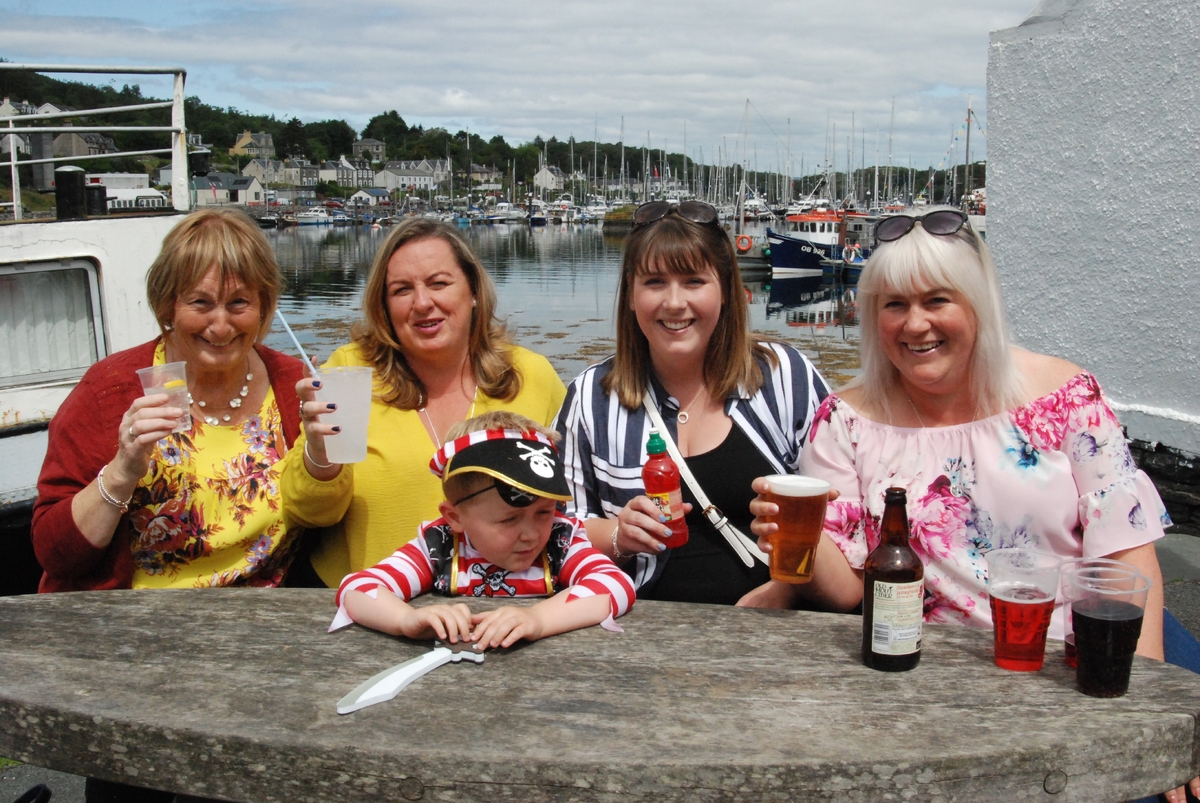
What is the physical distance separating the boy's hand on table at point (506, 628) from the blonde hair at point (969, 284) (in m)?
1.29

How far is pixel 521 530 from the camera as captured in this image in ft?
7.65

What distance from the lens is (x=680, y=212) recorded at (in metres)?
2.94

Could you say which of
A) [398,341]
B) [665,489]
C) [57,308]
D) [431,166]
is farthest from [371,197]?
[665,489]

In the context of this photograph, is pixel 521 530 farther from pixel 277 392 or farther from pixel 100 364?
pixel 100 364

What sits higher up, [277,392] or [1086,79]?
[1086,79]

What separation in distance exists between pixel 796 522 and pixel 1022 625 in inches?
20.6

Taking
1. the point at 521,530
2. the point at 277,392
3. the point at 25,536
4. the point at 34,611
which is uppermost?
the point at 277,392

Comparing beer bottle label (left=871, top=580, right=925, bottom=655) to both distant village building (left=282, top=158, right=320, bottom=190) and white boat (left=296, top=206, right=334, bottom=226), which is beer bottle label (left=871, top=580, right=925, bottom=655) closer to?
white boat (left=296, top=206, right=334, bottom=226)

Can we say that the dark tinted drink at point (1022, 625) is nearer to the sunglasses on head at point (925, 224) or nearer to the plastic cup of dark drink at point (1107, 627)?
the plastic cup of dark drink at point (1107, 627)

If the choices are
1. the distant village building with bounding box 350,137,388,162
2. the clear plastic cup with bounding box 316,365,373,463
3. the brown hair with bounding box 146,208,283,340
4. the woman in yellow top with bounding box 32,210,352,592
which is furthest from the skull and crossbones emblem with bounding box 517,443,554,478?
the distant village building with bounding box 350,137,388,162

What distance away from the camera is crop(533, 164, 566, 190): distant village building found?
132750 mm

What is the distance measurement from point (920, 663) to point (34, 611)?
7.62 ft

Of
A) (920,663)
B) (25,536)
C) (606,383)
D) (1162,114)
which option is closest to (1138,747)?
(920,663)

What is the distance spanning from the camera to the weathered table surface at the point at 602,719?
1.62 meters
